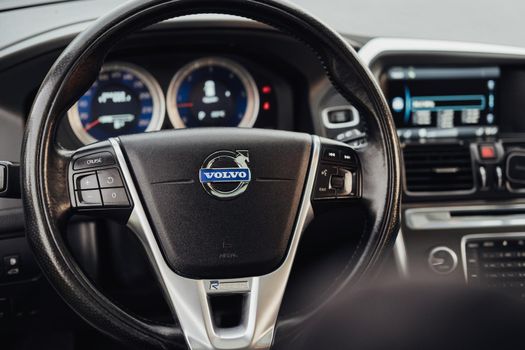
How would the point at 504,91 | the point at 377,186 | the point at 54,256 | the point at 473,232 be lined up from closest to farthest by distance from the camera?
the point at 54,256 → the point at 377,186 → the point at 473,232 → the point at 504,91

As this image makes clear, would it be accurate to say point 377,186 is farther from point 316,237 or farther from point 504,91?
point 504,91

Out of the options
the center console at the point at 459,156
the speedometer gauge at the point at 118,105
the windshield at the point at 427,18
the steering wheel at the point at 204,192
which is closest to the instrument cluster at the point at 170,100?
the speedometer gauge at the point at 118,105

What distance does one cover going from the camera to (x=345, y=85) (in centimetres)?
123

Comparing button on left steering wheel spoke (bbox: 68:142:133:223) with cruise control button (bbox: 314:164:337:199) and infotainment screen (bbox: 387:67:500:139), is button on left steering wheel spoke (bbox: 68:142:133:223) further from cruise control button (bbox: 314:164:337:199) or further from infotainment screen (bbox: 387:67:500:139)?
infotainment screen (bbox: 387:67:500:139)

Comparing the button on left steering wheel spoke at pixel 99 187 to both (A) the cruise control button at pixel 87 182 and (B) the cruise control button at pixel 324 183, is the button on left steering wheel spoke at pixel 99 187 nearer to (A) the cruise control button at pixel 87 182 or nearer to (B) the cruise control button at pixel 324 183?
(A) the cruise control button at pixel 87 182

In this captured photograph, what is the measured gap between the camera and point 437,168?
1.74 m

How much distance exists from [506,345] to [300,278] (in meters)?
0.46

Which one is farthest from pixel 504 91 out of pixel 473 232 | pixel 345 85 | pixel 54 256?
pixel 54 256

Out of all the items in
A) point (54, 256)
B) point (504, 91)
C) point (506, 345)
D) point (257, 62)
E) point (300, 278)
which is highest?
point (257, 62)

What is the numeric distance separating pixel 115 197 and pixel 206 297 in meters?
0.21

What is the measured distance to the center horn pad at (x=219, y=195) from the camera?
112cm

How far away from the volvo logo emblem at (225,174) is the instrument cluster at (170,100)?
61 cm

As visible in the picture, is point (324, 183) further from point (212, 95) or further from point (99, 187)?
point (212, 95)

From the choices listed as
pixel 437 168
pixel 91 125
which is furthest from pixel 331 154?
pixel 91 125
